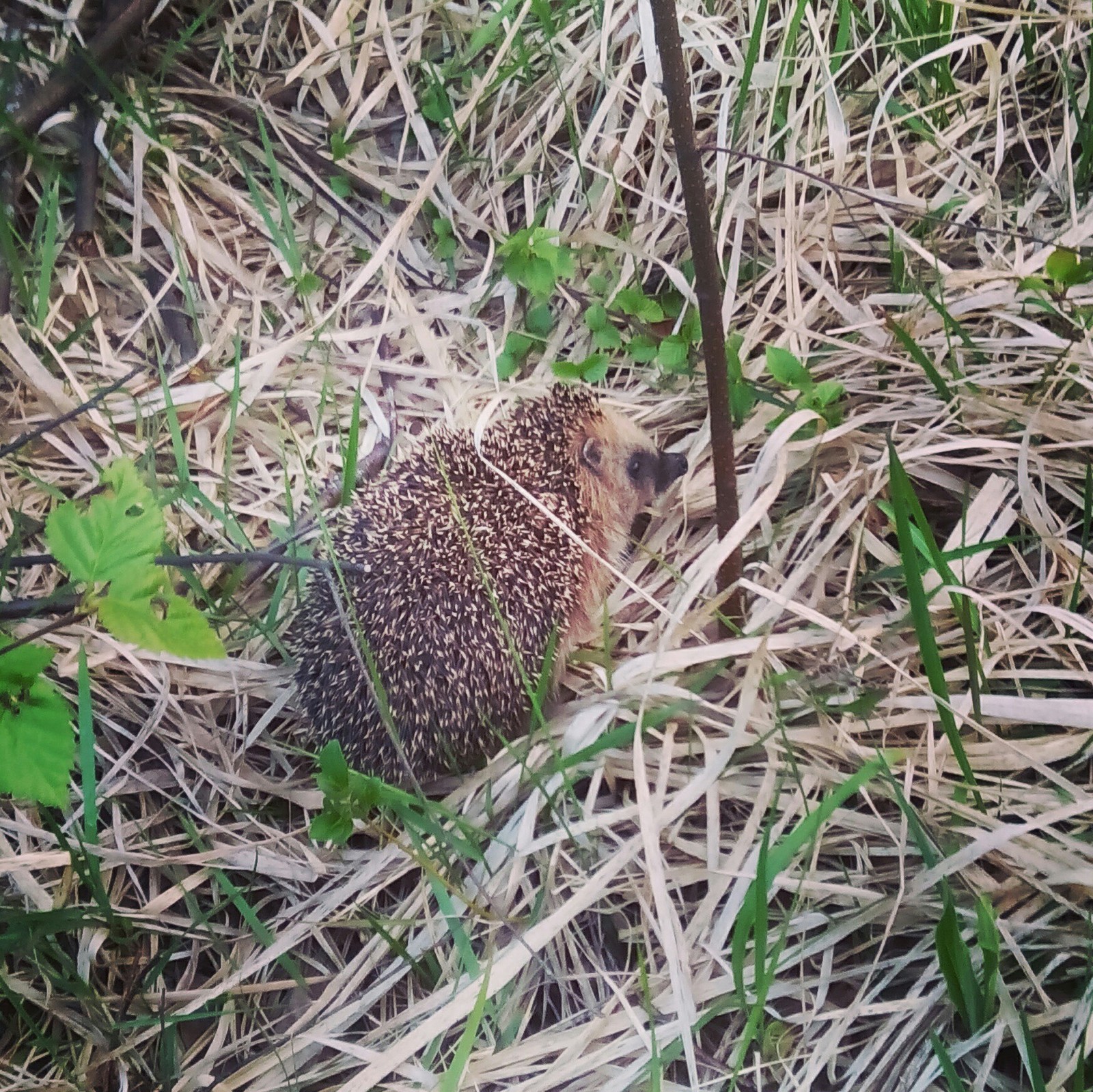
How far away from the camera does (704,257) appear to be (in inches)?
54.3

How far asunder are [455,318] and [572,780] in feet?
4.46

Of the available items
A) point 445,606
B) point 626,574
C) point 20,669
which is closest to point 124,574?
point 20,669

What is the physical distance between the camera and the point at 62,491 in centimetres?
235

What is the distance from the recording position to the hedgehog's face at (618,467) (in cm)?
235

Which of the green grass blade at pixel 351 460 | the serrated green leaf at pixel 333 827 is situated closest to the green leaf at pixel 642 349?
the green grass blade at pixel 351 460

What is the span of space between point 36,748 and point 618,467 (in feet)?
5.01

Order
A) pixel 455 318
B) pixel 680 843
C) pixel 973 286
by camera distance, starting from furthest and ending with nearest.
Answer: pixel 455 318 → pixel 973 286 → pixel 680 843

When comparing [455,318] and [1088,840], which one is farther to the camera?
[455,318]

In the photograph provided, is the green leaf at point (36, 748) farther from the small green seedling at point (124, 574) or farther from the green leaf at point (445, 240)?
the green leaf at point (445, 240)

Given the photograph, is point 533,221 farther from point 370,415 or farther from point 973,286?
point 973,286

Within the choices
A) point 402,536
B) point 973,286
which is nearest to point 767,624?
point 402,536

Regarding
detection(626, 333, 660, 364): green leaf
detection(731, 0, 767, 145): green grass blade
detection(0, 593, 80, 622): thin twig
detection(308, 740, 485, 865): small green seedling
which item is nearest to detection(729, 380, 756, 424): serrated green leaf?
detection(626, 333, 660, 364): green leaf

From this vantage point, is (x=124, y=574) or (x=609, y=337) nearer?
(x=124, y=574)

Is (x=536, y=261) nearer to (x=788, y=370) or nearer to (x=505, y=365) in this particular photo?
(x=505, y=365)
